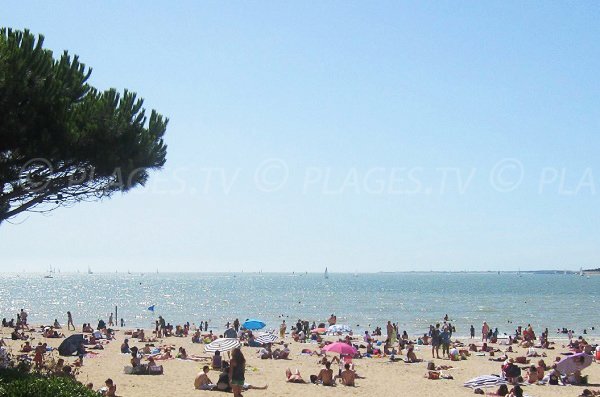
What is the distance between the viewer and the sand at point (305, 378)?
17.0 m

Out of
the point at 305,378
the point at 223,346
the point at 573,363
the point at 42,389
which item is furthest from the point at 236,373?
the point at 573,363

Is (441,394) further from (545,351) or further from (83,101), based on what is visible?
(545,351)

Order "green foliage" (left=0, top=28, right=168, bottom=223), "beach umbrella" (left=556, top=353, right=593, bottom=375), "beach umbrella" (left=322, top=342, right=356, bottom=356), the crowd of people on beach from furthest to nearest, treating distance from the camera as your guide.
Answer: "beach umbrella" (left=322, top=342, right=356, bottom=356)
"beach umbrella" (left=556, top=353, right=593, bottom=375)
the crowd of people on beach
"green foliage" (left=0, top=28, right=168, bottom=223)

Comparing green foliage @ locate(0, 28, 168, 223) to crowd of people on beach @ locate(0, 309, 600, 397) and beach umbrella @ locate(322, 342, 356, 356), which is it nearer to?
crowd of people on beach @ locate(0, 309, 600, 397)

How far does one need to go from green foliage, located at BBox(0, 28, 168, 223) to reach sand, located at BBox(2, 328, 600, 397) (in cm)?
579

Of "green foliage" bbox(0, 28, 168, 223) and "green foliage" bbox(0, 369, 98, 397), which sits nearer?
"green foliage" bbox(0, 369, 98, 397)

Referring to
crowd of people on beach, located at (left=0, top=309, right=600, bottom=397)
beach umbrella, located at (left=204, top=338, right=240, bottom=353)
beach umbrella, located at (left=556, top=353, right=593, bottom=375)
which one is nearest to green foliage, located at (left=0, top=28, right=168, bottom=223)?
crowd of people on beach, located at (left=0, top=309, right=600, bottom=397)

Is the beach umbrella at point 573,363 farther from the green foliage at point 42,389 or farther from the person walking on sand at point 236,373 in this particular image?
the green foliage at point 42,389

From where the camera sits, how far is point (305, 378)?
1945 cm

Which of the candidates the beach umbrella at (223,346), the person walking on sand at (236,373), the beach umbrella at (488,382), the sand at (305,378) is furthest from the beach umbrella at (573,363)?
the person walking on sand at (236,373)

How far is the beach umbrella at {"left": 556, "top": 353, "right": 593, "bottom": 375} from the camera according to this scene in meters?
18.8

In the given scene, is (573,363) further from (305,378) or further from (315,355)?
(315,355)

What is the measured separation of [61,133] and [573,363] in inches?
642

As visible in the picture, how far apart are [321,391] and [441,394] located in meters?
3.45
